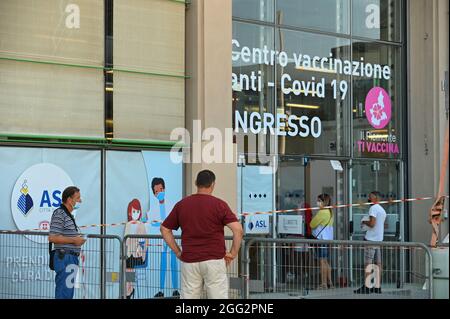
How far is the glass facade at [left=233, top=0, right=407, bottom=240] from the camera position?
16.8 metres

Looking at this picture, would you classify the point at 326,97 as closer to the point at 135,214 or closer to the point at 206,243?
the point at 135,214

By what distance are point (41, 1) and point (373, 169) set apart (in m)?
8.50

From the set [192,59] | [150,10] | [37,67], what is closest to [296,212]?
[192,59]

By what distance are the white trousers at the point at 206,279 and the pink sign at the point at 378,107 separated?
9.94 m

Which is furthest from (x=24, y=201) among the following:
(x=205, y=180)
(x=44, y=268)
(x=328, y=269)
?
(x=328, y=269)

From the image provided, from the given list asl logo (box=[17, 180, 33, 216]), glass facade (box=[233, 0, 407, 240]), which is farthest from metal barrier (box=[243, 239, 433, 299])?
glass facade (box=[233, 0, 407, 240])

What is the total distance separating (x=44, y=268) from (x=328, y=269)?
4351 mm

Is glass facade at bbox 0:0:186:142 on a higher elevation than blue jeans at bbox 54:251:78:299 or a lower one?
higher

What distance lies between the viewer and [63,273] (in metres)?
11.4

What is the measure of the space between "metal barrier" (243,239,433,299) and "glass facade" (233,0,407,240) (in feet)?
16.5

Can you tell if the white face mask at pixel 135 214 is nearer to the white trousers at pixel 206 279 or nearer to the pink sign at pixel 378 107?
the white trousers at pixel 206 279

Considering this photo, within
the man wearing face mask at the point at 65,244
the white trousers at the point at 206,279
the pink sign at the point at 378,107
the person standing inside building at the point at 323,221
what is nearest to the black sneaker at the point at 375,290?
the white trousers at the point at 206,279

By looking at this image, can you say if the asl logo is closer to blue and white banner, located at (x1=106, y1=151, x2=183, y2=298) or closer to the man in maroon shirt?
blue and white banner, located at (x1=106, y1=151, x2=183, y2=298)

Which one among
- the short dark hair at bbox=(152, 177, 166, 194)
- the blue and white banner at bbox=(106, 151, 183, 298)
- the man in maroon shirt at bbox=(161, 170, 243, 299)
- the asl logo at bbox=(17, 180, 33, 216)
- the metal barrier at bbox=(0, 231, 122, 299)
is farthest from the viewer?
the short dark hair at bbox=(152, 177, 166, 194)
